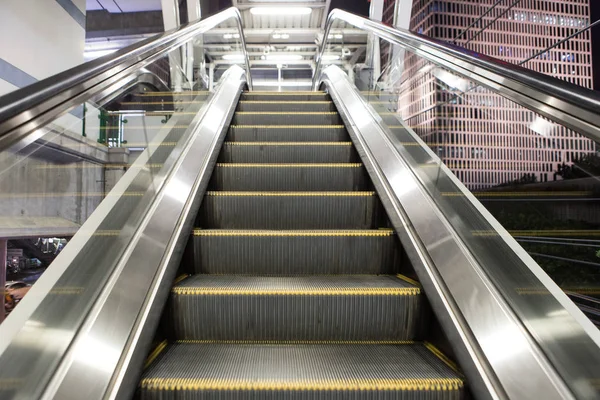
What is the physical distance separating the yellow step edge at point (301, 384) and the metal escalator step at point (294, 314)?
336mm

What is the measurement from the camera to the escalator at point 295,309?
1.33 metres

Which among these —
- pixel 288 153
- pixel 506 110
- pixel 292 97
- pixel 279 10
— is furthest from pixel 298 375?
pixel 279 10

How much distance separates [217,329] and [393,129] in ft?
5.94

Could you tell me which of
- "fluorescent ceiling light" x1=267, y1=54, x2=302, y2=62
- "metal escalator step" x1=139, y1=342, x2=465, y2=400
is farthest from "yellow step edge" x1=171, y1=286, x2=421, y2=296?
"fluorescent ceiling light" x1=267, y1=54, x2=302, y2=62

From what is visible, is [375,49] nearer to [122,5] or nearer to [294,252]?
[294,252]

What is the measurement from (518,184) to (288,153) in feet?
5.87

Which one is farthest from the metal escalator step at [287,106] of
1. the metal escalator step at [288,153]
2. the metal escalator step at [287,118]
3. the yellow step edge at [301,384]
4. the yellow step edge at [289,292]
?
the yellow step edge at [301,384]

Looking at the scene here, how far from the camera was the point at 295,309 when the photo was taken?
1.68 meters

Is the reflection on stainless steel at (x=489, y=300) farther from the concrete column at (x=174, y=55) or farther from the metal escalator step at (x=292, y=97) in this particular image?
the metal escalator step at (x=292, y=97)

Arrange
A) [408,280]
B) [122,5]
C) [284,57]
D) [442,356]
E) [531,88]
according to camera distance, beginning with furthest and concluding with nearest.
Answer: [284,57] < [122,5] < [408,280] < [442,356] < [531,88]

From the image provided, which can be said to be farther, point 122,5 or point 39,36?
point 122,5

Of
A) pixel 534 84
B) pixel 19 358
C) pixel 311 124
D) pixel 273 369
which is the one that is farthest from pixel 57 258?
pixel 311 124

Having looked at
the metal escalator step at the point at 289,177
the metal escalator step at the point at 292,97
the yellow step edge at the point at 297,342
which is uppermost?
the metal escalator step at the point at 292,97

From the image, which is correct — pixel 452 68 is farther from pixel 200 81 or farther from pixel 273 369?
pixel 200 81
